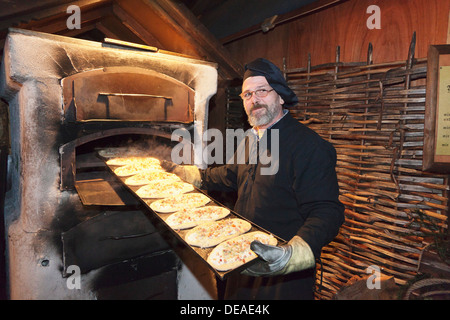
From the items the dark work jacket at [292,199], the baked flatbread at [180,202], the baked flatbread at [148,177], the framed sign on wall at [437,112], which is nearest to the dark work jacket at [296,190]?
the dark work jacket at [292,199]

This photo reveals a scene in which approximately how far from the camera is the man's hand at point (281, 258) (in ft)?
5.14

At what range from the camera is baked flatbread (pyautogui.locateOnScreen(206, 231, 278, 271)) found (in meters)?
1.72

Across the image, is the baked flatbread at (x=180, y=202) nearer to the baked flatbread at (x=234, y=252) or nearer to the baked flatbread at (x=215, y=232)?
the baked flatbread at (x=215, y=232)

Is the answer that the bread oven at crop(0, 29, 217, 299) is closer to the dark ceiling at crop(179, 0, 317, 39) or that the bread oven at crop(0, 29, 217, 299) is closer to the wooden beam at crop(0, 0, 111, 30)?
the wooden beam at crop(0, 0, 111, 30)

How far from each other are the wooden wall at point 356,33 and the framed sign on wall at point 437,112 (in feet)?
1.08

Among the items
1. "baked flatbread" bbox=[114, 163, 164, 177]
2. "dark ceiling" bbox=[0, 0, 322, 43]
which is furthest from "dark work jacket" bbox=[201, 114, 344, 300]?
"dark ceiling" bbox=[0, 0, 322, 43]

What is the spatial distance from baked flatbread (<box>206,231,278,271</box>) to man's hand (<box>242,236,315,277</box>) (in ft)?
0.32

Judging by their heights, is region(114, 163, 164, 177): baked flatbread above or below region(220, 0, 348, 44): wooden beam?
below

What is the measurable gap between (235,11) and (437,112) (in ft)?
13.7

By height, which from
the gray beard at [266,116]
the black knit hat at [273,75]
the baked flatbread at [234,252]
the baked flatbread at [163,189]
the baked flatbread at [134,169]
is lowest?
the baked flatbread at [234,252]

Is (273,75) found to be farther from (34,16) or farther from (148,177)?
(34,16)

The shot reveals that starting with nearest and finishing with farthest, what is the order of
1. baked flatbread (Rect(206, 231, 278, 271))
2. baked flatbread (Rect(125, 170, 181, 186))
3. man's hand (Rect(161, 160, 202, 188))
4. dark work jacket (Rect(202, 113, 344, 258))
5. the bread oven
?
1. baked flatbread (Rect(206, 231, 278, 271))
2. dark work jacket (Rect(202, 113, 344, 258))
3. the bread oven
4. baked flatbread (Rect(125, 170, 181, 186))
5. man's hand (Rect(161, 160, 202, 188))

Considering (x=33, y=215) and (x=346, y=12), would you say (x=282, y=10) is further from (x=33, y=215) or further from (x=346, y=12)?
(x=33, y=215)

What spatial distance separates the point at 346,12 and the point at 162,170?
3295 mm
